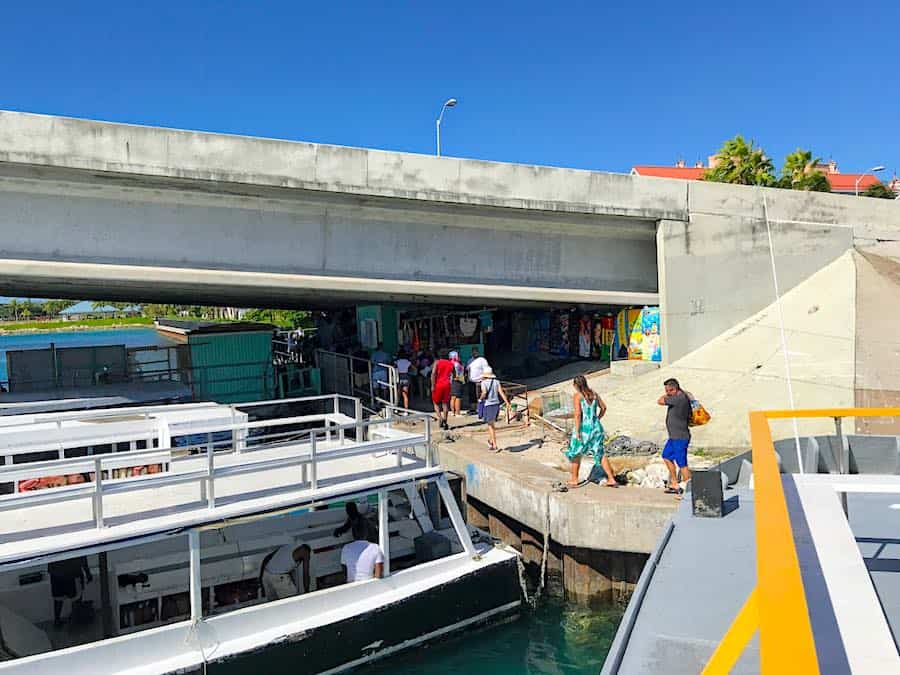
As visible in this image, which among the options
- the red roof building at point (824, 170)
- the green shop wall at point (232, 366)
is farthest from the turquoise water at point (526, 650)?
the red roof building at point (824, 170)

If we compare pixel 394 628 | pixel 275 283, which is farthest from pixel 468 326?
pixel 394 628

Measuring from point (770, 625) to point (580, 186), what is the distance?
15.5 m

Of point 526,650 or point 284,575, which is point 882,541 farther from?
point 284,575

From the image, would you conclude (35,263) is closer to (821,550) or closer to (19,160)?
(19,160)

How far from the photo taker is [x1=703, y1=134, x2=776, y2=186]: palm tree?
3506 cm

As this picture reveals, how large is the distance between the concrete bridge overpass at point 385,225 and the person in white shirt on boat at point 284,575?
7.65 meters

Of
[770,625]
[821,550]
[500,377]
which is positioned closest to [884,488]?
[821,550]

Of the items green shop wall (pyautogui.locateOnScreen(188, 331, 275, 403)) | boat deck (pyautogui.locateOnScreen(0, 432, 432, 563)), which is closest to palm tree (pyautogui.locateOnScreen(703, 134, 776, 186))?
green shop wall (pyautogui.locateOnScreen(188, 331, 275, 403))

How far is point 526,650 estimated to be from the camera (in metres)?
8.40

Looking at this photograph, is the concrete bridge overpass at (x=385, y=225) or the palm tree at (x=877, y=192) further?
the palm tree at (x=877, y=192)

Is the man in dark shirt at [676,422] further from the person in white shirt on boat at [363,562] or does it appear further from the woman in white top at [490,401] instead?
the person in white shirt on boat at [363,562]

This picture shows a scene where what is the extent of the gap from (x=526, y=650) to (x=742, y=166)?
3282cm

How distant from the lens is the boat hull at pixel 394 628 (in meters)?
6.91

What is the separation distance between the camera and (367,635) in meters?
7.54
